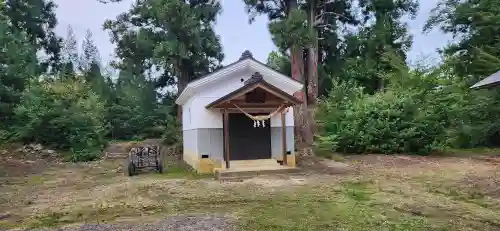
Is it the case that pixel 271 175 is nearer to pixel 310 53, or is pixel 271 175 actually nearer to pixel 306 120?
pixel 306 120

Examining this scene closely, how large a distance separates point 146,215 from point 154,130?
54.6ft

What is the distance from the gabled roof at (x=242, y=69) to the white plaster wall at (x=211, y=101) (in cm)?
20

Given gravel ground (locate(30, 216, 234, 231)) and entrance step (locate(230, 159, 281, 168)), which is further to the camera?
entrance step (locate(230, 159, 281, 168))

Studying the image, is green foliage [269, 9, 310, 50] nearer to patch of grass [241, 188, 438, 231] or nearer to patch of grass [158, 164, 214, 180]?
patch of grass [158, 164, 214, 180]

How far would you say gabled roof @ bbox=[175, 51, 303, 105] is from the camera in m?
10.8

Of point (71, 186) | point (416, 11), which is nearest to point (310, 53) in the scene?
point (416, 11)

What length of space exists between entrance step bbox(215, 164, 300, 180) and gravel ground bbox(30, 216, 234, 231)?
4125 millimetres

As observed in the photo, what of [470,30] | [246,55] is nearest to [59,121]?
[246,55]

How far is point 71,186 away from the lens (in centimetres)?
898

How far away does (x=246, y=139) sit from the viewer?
11.2 meters

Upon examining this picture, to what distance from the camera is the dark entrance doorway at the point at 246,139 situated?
11148mm

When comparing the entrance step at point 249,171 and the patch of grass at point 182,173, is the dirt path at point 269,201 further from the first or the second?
the entrance step at point 249,171

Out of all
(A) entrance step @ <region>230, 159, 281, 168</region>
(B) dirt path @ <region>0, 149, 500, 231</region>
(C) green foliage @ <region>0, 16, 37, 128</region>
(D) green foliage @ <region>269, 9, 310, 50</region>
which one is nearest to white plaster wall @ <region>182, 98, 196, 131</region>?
(A) entrance step @ <region>230, 159, 281, 168</region>

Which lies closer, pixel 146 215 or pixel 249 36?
pixel 146 215
